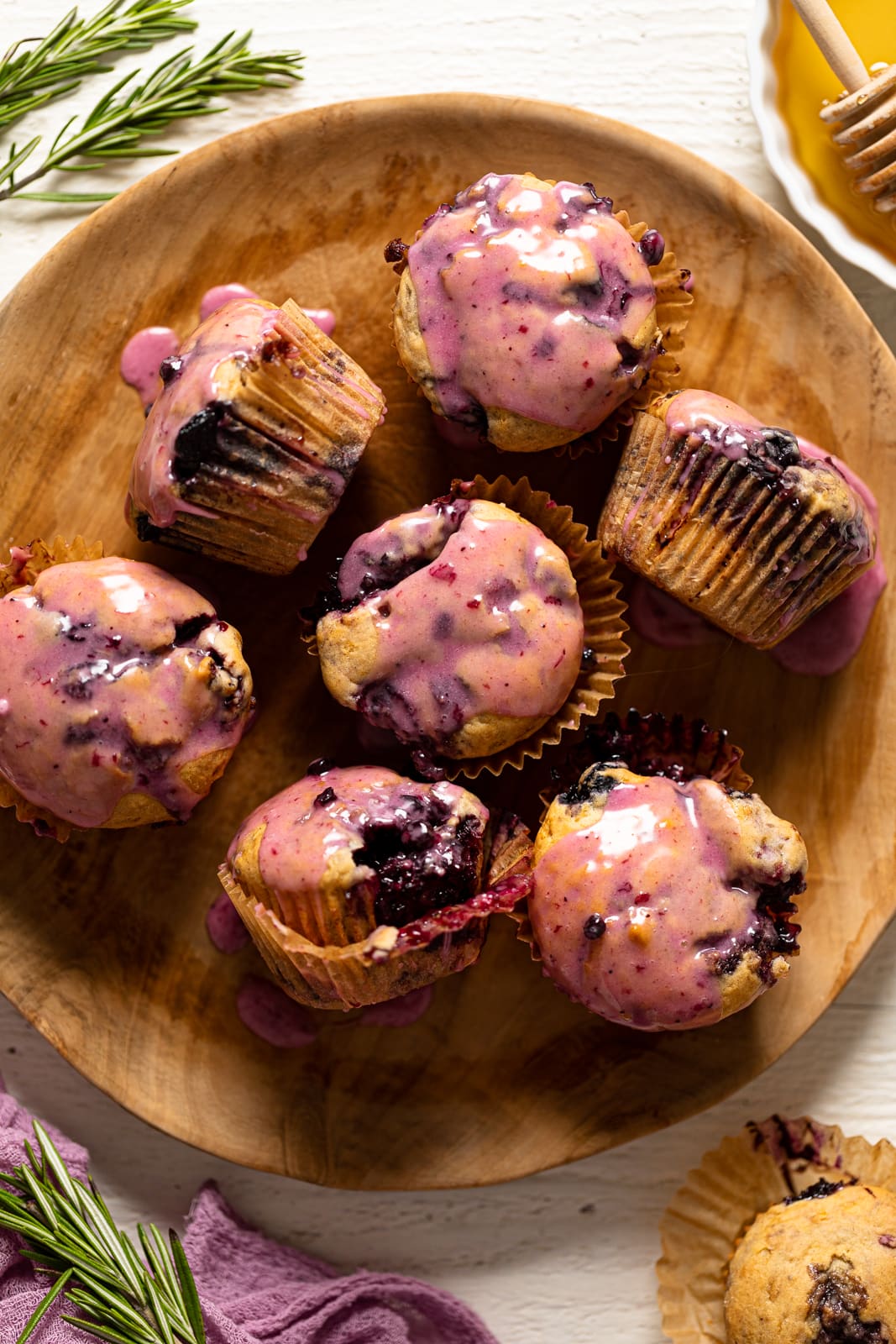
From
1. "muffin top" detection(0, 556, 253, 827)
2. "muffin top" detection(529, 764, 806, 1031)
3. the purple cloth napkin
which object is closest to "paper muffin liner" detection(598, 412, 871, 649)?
"muffin top" detection(529, 764, 806, 1031)

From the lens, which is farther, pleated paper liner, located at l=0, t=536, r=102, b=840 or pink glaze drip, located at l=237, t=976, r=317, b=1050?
pink glaze drip, located at l=237, t=976, r=317, b=1050

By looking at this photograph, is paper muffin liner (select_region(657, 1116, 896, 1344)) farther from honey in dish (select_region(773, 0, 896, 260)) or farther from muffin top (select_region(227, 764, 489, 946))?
honey in dish (select_region(773, 0, 896, 260))

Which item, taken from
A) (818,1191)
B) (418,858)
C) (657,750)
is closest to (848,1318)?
(818,1191)

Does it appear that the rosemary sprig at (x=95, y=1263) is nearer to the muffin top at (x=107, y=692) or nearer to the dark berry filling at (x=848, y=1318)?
the muffin top at (x=107, y=692)

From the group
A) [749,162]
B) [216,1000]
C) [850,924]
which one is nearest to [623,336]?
[749,162]

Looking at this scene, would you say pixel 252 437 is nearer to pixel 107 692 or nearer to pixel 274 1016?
pixel 107 692

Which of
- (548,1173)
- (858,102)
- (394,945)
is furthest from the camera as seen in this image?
(548,1173)

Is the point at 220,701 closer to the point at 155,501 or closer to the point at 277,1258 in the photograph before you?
the point at 155,501
